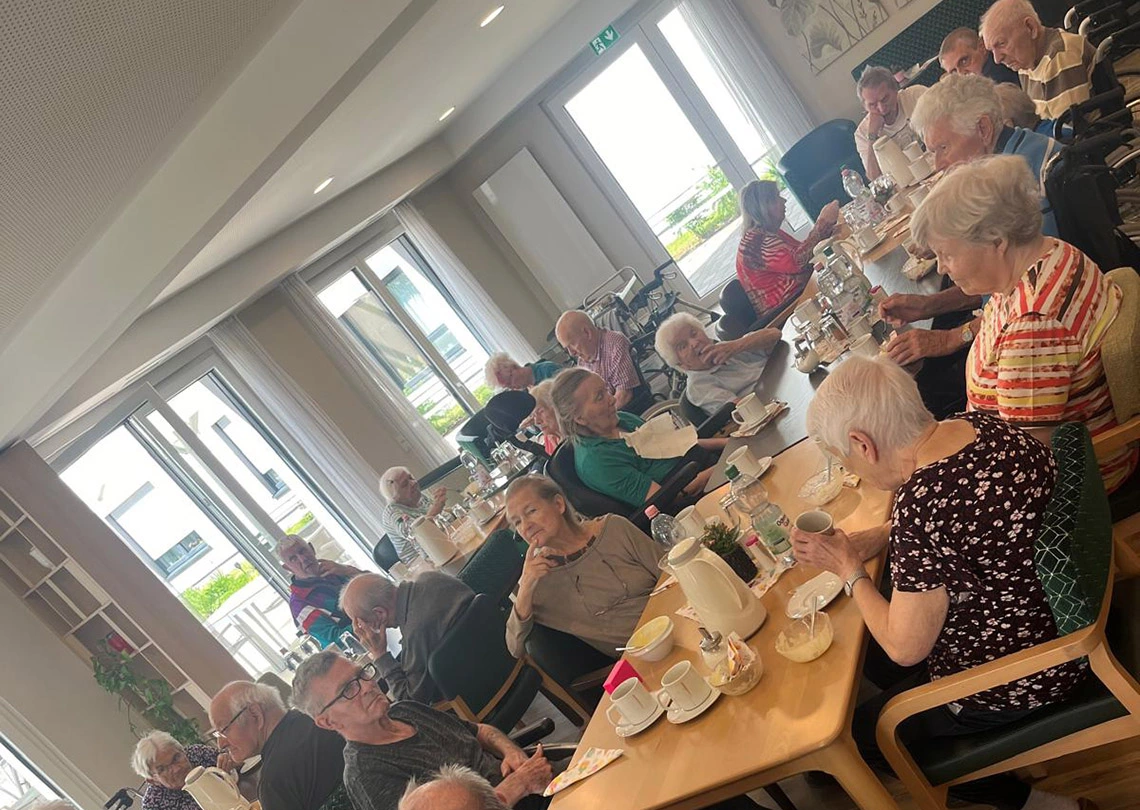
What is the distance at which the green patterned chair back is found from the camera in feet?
4.59

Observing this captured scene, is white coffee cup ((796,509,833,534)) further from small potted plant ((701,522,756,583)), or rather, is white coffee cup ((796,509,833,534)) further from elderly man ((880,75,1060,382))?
elderly man ((880,75,1060,382))

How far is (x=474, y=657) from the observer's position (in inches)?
128

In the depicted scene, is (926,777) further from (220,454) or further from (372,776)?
(220,454)

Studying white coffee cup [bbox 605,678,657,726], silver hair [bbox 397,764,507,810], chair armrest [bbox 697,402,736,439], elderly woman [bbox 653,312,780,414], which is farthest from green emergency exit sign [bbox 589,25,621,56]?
silver hair [bbox 397,764,507,810]

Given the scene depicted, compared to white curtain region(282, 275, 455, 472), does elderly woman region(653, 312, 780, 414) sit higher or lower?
lower

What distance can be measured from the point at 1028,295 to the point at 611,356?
332 cm

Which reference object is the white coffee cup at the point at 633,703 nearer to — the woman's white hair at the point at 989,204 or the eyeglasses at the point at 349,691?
the eyeglasses at the point at 349,691

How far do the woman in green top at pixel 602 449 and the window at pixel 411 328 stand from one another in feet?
16.3

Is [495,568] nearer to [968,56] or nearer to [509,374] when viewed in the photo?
[509,374]

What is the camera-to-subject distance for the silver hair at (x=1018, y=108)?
3.62 metres

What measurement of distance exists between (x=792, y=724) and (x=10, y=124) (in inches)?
78.2

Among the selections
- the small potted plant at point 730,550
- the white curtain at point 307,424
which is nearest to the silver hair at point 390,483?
the white curtain at point 307,424

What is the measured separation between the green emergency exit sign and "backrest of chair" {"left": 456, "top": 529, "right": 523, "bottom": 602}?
6.22 m

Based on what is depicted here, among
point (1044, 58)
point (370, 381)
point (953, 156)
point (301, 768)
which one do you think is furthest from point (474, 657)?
point (370, 381)
